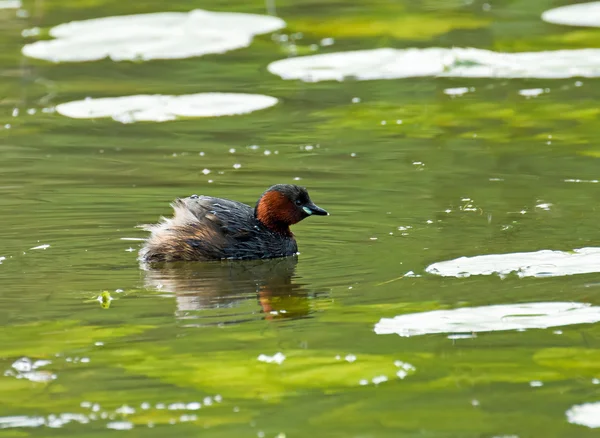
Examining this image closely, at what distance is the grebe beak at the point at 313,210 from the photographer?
9.68 metres

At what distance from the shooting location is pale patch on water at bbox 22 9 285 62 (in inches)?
688

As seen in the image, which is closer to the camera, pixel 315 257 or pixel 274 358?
pixel 274 358

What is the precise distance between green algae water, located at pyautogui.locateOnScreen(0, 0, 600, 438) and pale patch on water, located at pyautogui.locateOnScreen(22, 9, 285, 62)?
Result: 25 cm

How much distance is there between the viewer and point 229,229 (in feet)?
31.3

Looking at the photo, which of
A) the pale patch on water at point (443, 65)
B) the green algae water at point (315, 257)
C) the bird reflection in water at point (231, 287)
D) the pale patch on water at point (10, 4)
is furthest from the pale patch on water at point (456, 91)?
the pale patch on water at point (10, 4)

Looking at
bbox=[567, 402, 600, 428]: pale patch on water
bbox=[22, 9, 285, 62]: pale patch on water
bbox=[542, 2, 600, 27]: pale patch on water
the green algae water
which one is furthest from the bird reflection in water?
bbox=[542, 2, 600, 27]: pale patch on water

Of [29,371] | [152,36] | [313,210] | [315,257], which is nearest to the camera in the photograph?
[29,371]

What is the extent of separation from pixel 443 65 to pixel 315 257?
7430 millimetres

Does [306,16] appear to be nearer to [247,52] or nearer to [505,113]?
[247,52]

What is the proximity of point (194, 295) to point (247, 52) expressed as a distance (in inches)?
398

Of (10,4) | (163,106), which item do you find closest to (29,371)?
(163,106)

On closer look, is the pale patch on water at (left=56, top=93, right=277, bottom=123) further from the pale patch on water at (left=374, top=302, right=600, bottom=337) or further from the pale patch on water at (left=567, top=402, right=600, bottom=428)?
the pale patch on water at (left=567, top=402, right=600, bottom=428)

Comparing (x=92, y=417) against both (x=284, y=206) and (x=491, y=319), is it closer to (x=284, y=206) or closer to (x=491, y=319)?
(x=491, y=319)

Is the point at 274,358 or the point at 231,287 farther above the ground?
the point at 274,358
